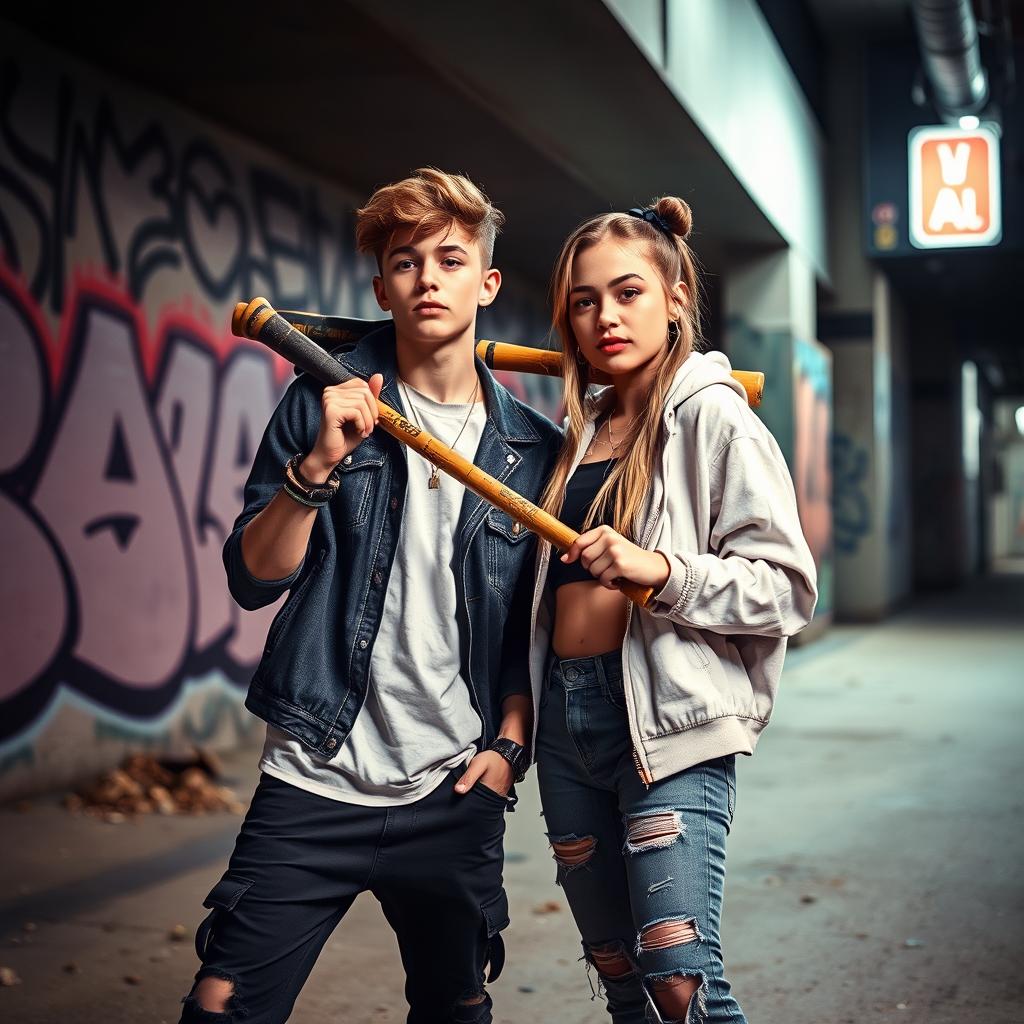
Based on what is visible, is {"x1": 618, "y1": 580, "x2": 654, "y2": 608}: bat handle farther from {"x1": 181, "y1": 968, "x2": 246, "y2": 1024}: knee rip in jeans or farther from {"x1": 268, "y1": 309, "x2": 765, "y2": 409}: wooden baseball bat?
{"x1": 181, "y1": 968, "x2": 246, "y2": 1024}: knee rip in jeans

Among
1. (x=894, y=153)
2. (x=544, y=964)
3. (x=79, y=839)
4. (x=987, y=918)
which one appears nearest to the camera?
(x=544, y=964)

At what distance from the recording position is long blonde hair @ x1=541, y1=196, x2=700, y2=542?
7.49ft

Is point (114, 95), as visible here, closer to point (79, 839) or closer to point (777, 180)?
point (79, 839)

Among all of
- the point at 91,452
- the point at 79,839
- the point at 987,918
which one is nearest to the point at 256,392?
the point at 91,452

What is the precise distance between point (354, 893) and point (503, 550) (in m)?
0.66

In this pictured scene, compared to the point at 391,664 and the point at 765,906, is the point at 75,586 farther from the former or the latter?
the point at 391,664

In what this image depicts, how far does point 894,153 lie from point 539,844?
1130 centimetres

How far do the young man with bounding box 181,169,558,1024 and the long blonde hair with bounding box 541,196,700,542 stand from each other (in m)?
0.13

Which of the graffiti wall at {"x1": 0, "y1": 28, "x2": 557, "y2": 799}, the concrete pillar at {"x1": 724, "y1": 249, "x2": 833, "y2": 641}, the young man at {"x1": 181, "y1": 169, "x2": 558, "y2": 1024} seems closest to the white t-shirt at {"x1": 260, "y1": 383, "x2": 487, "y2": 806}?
the young man at {"x1": 181, "y1": 169, "x2": 558, "y2": 1024}

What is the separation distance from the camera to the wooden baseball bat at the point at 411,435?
6.95ft

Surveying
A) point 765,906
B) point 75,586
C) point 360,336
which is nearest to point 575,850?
point 360,336

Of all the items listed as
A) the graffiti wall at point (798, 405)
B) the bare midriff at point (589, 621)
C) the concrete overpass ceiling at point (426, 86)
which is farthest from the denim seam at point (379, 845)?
the graffiti wall at point (798, 405)

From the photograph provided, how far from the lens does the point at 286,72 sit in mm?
6434

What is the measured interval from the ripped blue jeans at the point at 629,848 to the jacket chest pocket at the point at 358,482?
441 mm
